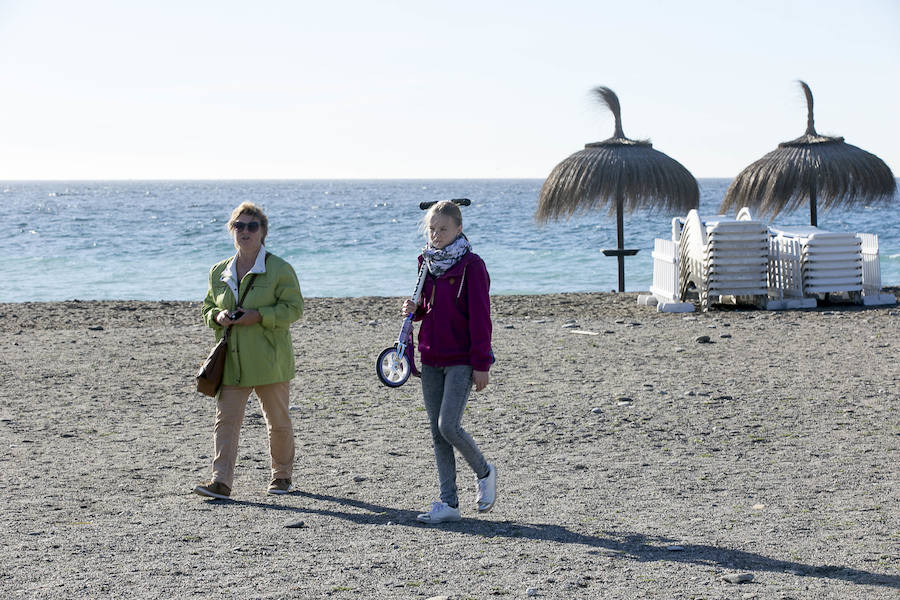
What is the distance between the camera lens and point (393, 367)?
4.80 m

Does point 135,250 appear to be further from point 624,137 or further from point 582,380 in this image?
point 582,380

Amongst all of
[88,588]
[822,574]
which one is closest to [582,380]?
[822,574]

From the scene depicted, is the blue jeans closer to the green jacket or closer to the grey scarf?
the grey scarf

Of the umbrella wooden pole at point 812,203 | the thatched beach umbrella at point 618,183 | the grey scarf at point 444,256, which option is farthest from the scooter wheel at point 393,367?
the umbrella wooden pole at point 812,203

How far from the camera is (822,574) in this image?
386 cm

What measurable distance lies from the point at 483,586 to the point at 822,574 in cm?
127

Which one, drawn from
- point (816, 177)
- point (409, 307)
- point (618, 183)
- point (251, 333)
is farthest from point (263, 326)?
point (816, 177)

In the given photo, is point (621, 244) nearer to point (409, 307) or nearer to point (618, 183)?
point (618, 183)

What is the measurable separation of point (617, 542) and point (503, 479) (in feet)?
4.09

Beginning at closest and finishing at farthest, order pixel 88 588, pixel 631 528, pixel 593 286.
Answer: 1. pixel 88 588
2. pixel 631 528
3. pixel 593 286

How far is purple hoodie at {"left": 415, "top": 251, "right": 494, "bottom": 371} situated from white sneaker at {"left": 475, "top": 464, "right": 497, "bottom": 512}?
60 cm

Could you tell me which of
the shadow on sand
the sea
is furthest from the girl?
the sea

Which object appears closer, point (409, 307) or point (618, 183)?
point (409, 307)

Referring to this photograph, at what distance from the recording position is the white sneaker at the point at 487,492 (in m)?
4.71
